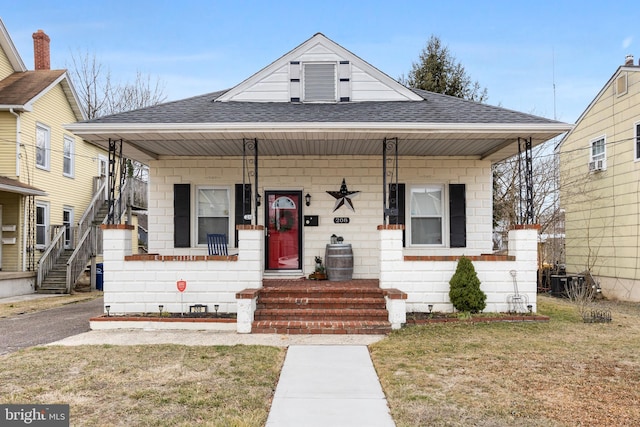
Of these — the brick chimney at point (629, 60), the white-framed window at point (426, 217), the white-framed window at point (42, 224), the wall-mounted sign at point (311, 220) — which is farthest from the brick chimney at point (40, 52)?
the brick chimney at point (629, 60)

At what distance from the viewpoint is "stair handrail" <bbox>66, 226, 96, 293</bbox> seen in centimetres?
1379

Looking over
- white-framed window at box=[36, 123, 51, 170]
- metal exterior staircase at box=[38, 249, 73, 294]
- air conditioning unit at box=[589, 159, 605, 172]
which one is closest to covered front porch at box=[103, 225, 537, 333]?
air conditioning unit at box=[589, 159, 605, 172]

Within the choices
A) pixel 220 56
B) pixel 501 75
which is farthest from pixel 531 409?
pixel 220 56

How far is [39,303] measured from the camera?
11.3 m

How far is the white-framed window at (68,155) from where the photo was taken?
656 inches

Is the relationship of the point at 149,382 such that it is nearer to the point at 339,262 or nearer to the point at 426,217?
the point at 339,262

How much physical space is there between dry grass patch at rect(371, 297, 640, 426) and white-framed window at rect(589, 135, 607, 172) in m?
7.04

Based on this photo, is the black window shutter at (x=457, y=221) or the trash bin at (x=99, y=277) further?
the trash bin at (x=99, y=277)

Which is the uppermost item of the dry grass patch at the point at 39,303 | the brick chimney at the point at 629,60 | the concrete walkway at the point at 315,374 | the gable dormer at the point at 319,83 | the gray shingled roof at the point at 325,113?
the brick chimney at the point at 629,60

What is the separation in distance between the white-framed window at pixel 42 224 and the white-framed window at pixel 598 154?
56.6ft

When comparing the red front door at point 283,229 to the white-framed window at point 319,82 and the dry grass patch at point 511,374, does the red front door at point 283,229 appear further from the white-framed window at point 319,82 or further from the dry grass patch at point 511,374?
the dry grass patch at point 511,374

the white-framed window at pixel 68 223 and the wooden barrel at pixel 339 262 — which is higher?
the white-framed window at pixel 68 223

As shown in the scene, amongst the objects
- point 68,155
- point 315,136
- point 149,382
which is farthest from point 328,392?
point 68,155

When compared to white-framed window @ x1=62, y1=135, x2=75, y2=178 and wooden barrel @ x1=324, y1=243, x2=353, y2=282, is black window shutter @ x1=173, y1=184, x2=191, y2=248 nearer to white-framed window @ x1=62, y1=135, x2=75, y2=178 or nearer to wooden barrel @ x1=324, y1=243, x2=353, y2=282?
wooden barrel @ x1=324, y1=243, x2=353, y2=282
